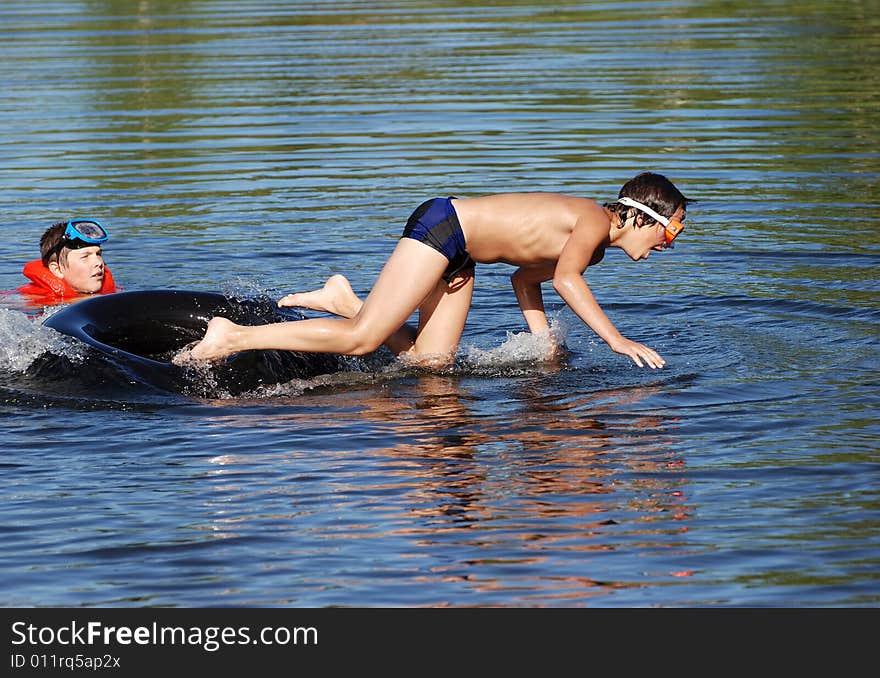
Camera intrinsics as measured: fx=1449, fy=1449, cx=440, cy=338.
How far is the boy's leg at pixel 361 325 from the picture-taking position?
8016 millimetres

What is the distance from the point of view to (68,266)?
33.6ft

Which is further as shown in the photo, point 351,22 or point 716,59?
point 351,22

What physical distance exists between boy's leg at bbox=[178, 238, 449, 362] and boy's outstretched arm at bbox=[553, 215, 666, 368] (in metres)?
0.68

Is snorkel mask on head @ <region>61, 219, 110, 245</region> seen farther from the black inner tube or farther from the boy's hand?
the boy's hand

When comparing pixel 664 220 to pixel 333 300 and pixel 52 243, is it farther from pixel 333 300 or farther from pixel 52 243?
pixel 52 243

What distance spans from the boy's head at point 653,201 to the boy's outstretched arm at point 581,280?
0.23 meters

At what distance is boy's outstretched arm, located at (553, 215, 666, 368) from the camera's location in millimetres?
7895

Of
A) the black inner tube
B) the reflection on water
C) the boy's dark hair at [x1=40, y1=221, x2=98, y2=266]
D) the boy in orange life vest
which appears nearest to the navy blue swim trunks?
the reflection on water

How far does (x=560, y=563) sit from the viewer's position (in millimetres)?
5656

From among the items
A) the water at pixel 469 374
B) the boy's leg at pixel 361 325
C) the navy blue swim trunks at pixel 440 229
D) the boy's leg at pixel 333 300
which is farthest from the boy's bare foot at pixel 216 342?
the navy blue swim trunks at pixel 440 229

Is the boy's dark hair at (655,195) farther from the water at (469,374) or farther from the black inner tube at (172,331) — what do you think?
the black inner tube at (172,331)
